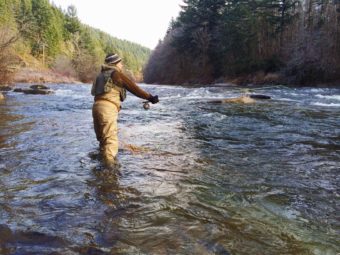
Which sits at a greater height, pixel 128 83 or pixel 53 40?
pixel 53 40

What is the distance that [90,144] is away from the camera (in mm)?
7020

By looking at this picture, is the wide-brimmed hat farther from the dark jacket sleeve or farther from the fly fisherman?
the dark jacket sleeve

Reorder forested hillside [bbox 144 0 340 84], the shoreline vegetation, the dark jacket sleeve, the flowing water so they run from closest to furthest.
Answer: the flowing water < the dark jacket sleeve < the shoreline vegetation < forested hillside [bbox 144 0 340 84]

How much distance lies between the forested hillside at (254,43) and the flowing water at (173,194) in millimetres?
26299

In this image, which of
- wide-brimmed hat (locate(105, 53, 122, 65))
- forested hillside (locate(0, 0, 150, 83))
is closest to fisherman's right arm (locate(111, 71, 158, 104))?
wide-brimmed hat (locate(105, 53, 122, 65))

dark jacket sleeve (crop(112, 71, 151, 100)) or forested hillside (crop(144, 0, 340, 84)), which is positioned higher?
forested hillside (crop(144, 0, 340, 84))

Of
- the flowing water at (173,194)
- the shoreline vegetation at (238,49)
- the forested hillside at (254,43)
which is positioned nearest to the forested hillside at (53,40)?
the shoreline vegetation at (238,49)

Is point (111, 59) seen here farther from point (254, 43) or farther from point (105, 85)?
point (254, 43)

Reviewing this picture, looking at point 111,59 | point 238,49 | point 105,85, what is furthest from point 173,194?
point 238,49

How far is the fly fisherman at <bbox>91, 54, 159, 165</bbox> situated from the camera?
570cm

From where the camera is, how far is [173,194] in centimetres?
418

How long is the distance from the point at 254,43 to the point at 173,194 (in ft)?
136

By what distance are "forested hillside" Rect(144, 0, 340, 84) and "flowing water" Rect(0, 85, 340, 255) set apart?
1035 inches

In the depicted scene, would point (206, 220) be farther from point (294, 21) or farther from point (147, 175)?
point (294, 21)
